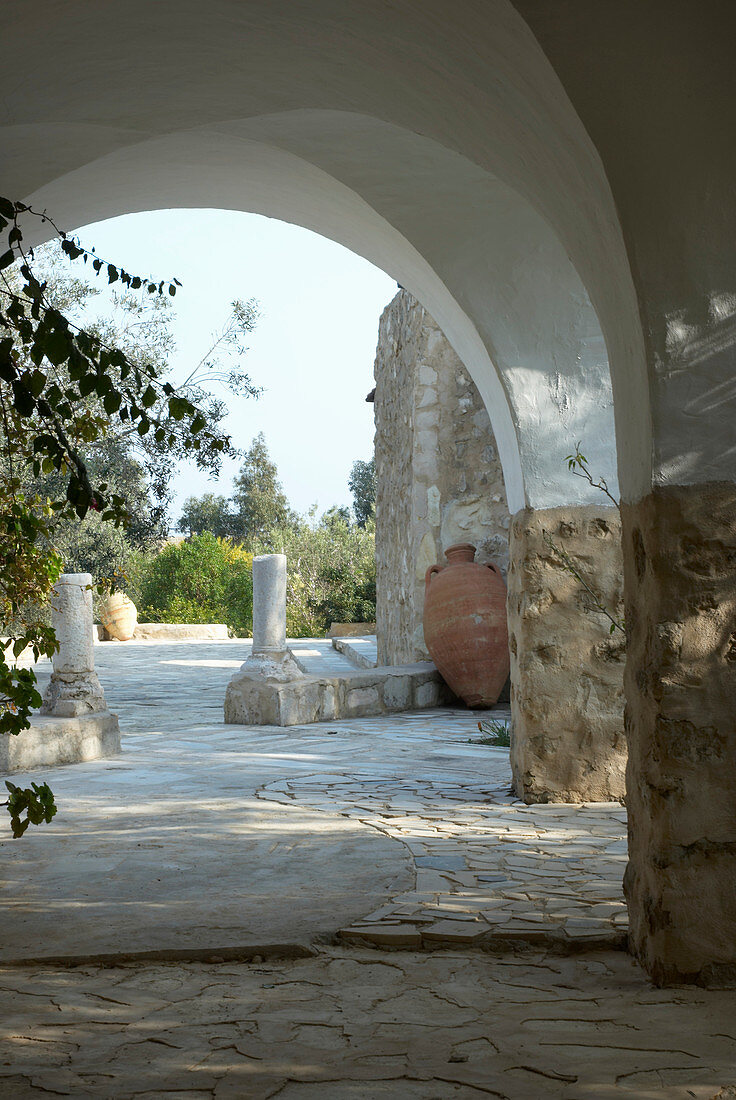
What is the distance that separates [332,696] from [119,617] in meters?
10.9

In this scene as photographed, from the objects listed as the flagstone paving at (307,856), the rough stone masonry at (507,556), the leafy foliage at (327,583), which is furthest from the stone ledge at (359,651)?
the flagstone paving at (307,856)

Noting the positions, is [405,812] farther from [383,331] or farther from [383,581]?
[383,331]

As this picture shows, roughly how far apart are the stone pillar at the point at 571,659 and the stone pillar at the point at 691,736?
77.9 inches

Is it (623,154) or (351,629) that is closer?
(623,154)

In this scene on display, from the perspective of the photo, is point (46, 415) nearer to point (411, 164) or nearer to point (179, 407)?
point (179, 407)

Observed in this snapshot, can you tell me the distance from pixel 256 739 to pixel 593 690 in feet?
10.2

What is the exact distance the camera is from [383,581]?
11156mm

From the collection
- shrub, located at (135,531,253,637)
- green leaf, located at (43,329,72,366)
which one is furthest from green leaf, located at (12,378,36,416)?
shrub, located at (135,531,253,637)

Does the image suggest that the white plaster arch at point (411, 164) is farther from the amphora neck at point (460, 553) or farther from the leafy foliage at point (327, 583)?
the leafy foliage at point (327, 583)

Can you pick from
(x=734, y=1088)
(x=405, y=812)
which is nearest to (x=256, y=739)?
(x=405, y=812)

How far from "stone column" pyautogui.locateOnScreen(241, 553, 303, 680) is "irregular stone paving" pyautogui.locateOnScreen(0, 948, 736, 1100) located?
Result: 5191mm

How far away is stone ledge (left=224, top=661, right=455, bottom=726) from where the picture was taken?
24.8 feet

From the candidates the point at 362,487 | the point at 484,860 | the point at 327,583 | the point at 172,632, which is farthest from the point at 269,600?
the point at 362,487

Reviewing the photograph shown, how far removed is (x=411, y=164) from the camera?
12.0 feet
